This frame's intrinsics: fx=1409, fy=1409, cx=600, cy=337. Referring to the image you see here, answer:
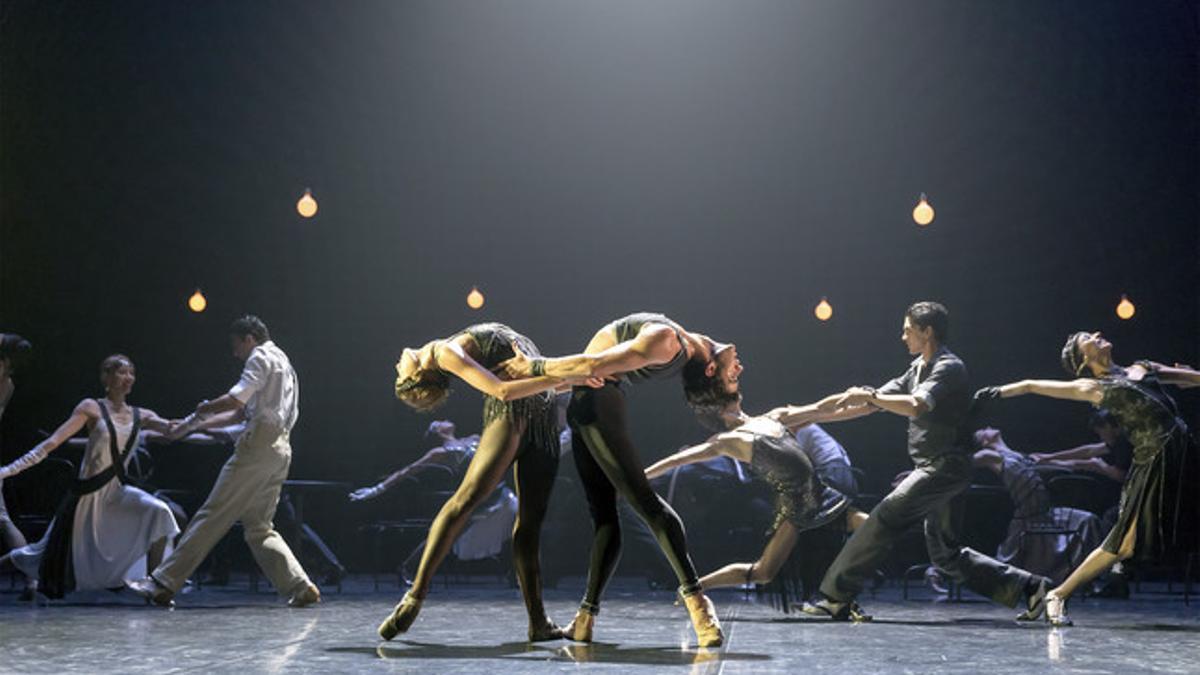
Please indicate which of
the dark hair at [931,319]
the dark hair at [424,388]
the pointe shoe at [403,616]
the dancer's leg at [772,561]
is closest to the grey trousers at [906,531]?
the dancer's leg at [772,561]

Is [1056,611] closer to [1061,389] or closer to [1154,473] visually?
[1154,473]

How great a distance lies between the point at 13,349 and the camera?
8.50 meters

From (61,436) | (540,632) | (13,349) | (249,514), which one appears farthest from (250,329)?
(540,632)

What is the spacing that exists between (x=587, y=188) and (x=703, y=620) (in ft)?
29.4

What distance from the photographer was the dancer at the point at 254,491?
7.68 meters

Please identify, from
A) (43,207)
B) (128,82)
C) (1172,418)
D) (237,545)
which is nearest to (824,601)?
(1172,418)

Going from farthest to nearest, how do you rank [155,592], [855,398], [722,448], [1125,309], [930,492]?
1. [1125,309]
2. [155,592]
3. [722,448]
4. [930,492]
5. [855,398]

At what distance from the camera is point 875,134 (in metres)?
13.0

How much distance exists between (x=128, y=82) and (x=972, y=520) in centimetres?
847

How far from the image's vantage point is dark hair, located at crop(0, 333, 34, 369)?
27.7 ft

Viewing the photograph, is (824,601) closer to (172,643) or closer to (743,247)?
(172,643)

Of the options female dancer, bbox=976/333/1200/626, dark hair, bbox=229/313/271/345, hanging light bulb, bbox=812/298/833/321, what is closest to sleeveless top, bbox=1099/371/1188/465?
female dancer, bbox=976/333/1200/626

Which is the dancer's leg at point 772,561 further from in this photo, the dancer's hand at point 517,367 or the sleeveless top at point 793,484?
the dancer's hand at point 517,367

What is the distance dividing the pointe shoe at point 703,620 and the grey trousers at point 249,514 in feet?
11.0
